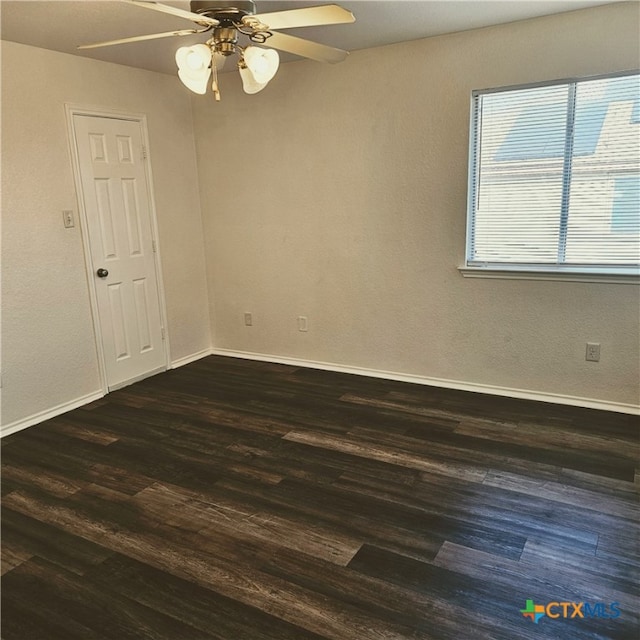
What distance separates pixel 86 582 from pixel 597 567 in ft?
6.65

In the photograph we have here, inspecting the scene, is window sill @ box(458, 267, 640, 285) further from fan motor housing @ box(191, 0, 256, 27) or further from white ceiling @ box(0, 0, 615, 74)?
fan motor housing @ box(191, 0, 256, 27)

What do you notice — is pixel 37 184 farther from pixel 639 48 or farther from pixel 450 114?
pixel 639 48

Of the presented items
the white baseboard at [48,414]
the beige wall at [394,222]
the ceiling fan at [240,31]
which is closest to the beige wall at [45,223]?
the white baseboard at [48,414]

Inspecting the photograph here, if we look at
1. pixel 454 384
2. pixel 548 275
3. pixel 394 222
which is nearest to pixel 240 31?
pixel 394 222

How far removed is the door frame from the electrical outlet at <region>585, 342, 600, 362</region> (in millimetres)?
3354

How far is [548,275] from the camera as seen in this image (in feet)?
11.5

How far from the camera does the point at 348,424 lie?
344 cm

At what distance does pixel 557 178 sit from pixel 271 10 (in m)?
2.05

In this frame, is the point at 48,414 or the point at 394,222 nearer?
the point at 48,414

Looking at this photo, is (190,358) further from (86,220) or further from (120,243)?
(86,220)

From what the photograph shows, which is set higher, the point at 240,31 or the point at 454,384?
the point at 240,31

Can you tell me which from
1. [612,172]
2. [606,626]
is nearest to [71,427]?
[606,626]

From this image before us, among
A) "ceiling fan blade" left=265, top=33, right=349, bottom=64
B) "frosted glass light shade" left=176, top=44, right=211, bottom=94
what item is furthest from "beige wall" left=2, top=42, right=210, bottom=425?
"ceiling fan blade" left=265, top=33, right=349, bottom=64

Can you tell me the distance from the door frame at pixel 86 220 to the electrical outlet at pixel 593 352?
335 centimetres
